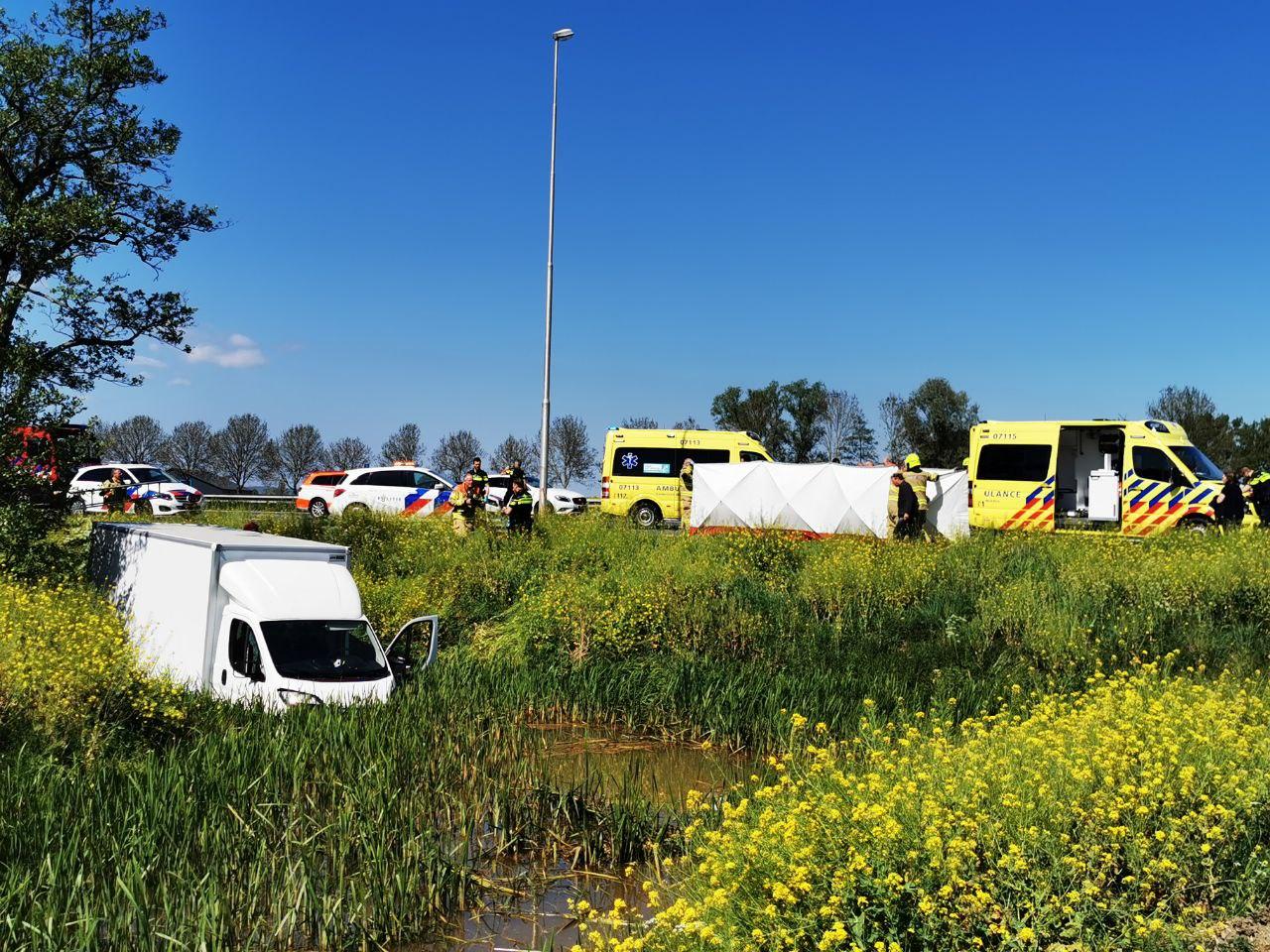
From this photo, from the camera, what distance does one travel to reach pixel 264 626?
33.0ft

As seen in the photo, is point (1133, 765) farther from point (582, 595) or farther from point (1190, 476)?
point (1190, 476)

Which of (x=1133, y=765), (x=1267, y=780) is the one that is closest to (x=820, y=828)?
(x=1133, y=765)

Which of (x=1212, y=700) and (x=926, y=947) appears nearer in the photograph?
(x=926, y=947)

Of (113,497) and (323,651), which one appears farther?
(113,497)

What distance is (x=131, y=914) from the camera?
4977 millimetres

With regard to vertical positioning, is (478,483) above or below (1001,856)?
above

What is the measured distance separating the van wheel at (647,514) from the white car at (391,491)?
499 centimetres

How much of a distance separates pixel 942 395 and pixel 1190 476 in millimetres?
33894

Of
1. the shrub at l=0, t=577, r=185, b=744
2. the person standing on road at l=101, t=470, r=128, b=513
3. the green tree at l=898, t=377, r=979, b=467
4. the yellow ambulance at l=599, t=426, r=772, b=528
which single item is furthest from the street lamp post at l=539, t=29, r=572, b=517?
the green tree at l=898, t=377, r=979, b=467

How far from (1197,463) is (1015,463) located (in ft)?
11.4

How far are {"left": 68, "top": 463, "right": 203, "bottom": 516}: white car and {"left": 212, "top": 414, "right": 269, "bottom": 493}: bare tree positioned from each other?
74.6ft

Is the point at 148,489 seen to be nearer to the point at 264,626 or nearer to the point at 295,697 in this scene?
the point at 264,626

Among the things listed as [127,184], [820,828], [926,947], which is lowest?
[926,947]

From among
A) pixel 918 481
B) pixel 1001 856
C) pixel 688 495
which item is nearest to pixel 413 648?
pixel 688 495
